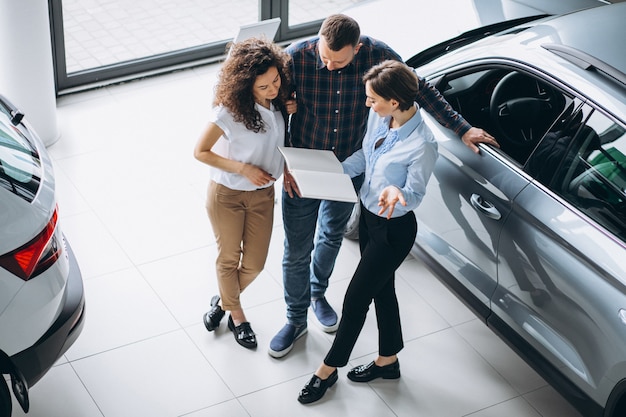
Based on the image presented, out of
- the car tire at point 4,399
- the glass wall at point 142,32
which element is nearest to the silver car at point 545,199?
the car tire at point 4,399

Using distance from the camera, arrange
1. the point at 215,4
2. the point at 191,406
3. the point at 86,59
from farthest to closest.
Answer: the point at 215,4, the point at 86,59, the point at 191,406

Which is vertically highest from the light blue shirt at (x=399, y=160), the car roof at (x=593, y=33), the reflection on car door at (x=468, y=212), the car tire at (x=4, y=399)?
the car roof at (x=593, y=33)

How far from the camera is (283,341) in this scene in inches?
167

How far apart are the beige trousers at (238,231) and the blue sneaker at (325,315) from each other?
464mm

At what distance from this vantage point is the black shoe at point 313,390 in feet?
13.0

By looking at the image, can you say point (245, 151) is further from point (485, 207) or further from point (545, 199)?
point (545, 199)

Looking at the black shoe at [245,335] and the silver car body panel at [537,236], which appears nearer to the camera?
the silver car body panel at [537,236]

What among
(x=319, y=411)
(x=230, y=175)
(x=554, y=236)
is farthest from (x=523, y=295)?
(x=230, y=175)

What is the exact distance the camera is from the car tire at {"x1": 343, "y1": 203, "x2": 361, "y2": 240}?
15.9ft

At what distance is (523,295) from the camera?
3729 mm

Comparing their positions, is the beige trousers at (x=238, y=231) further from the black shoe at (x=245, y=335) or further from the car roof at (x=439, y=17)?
the car roof at (x=439, y=17)

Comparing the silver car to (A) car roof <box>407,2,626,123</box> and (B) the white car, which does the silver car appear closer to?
(A) car roof <box>407,2,626,123</box>

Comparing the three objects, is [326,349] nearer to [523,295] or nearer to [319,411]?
[319,411]

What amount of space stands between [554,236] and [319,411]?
129 centimetres
